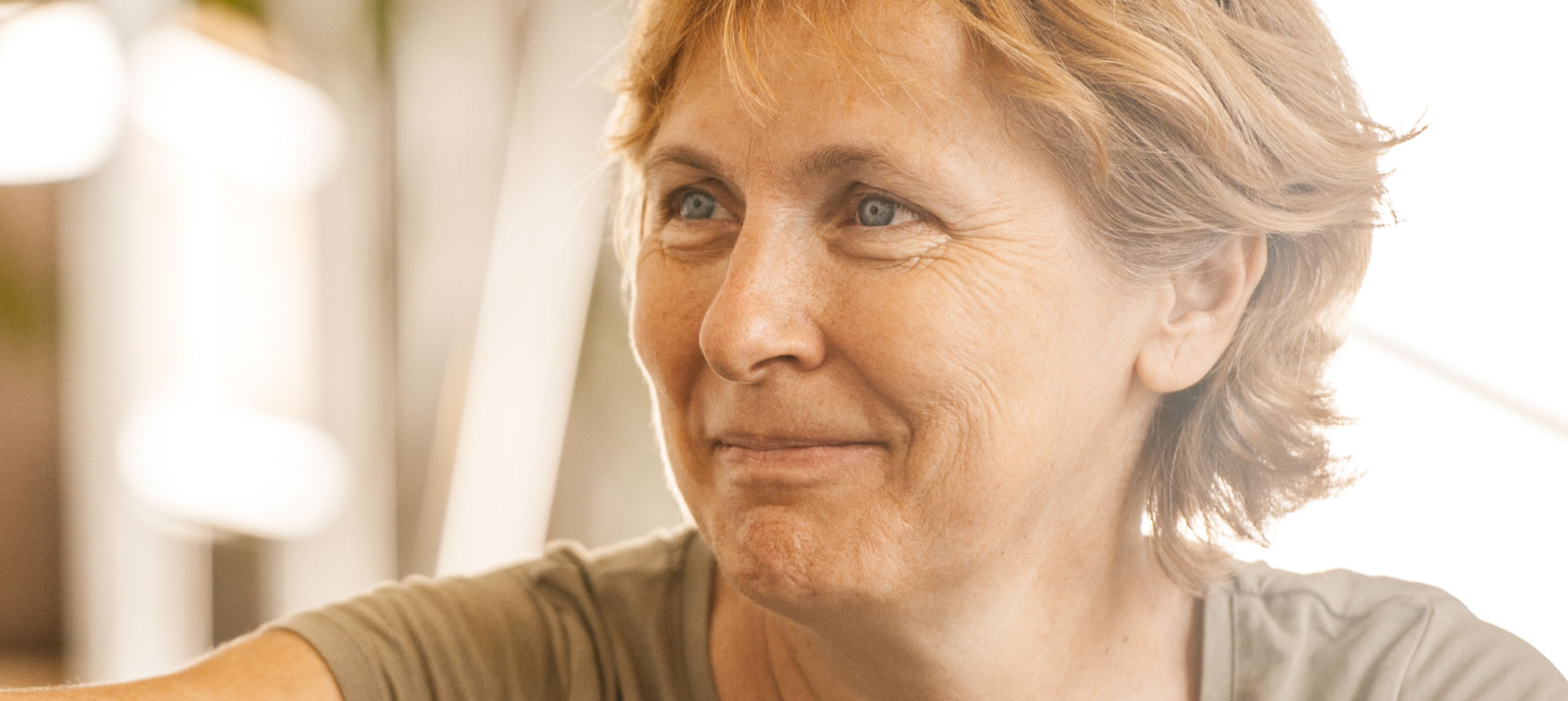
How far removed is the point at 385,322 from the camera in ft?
8.50

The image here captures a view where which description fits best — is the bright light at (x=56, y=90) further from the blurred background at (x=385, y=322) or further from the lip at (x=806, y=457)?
the lip at (x=806, y=457)

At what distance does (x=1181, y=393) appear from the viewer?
142 centimetres

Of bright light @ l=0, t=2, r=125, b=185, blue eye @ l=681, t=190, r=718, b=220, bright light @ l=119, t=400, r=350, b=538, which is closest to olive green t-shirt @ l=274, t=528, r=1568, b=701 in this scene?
blue eye @ l=681, t=190, r=718, b=220

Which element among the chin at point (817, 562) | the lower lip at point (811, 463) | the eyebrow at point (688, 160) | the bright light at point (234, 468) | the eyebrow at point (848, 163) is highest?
the eyebrow at point (848, 163)

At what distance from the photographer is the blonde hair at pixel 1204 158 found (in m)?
1.17

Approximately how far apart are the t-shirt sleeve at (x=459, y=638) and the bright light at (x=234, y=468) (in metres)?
1.19

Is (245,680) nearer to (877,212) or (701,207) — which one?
(701,207)

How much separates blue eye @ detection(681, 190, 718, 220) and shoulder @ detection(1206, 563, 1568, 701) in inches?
29.4

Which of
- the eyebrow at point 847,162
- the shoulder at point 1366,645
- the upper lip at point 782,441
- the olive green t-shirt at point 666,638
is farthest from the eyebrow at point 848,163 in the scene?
the shoulder at point 1366,645

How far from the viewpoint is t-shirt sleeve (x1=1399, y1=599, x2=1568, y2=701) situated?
1341mm

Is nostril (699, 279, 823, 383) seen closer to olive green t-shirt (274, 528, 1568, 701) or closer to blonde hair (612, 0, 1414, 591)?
blonde hair (612, 0, 1414, 591)

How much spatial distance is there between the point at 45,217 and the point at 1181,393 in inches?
81.8

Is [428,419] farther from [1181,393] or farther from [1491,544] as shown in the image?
[1491,544]

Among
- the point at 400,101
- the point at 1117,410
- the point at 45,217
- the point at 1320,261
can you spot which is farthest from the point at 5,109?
the point at 1320,261
